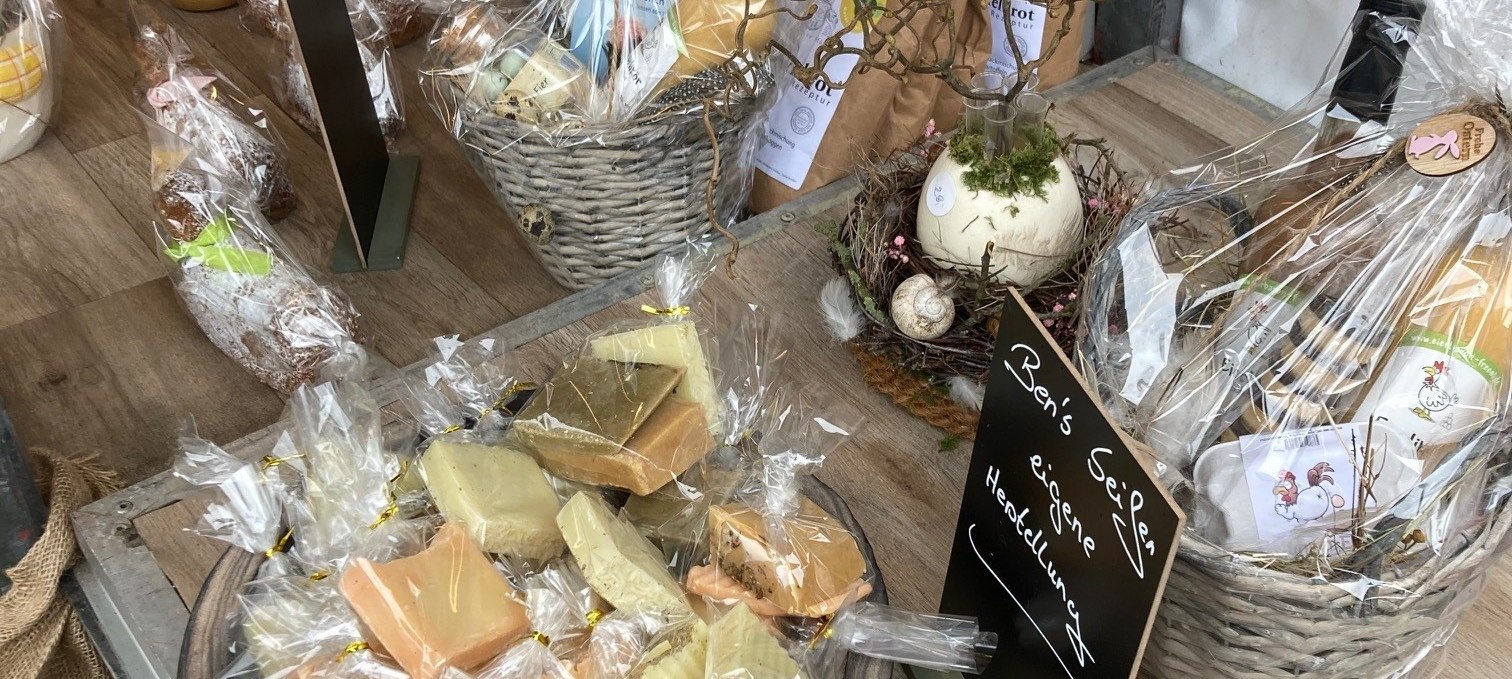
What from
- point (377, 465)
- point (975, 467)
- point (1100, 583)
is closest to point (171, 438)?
point (377, 465)

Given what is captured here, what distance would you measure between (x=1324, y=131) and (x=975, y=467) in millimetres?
429

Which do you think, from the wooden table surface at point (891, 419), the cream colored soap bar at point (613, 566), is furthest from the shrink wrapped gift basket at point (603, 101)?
the cream colored soap bar at point (613, 566)

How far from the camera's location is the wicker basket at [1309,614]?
0.68m

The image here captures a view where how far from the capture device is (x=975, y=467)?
0.79m

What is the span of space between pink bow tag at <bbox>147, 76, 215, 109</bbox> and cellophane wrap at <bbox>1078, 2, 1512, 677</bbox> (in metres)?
1.24

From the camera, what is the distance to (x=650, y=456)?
2.77ft

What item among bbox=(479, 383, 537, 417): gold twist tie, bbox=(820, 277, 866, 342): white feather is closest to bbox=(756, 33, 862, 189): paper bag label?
bbox=(820, 277, 866, 342): white feather

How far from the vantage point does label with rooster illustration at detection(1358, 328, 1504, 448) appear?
73cm

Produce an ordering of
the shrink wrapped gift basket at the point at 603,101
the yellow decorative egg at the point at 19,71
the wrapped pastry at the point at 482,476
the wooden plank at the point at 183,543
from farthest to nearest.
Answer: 1. the yellow decorative egg at the point at 19,71
2. the shrink wrapped gift basket at the point at 603,101
3. the wooden plank at the point at 183,543
4. the wrapped pastry at the point at 482,476

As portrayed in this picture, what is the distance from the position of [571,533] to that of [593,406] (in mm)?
116

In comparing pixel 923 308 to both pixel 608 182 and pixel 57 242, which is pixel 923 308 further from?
pixel 57 242

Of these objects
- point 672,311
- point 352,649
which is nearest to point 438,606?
point 352,649

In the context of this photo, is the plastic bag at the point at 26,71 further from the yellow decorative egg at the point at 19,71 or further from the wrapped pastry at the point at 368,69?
the wrapped pastry at the point at 368,69

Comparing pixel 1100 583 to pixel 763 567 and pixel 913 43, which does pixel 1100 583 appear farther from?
pixel 913 43
